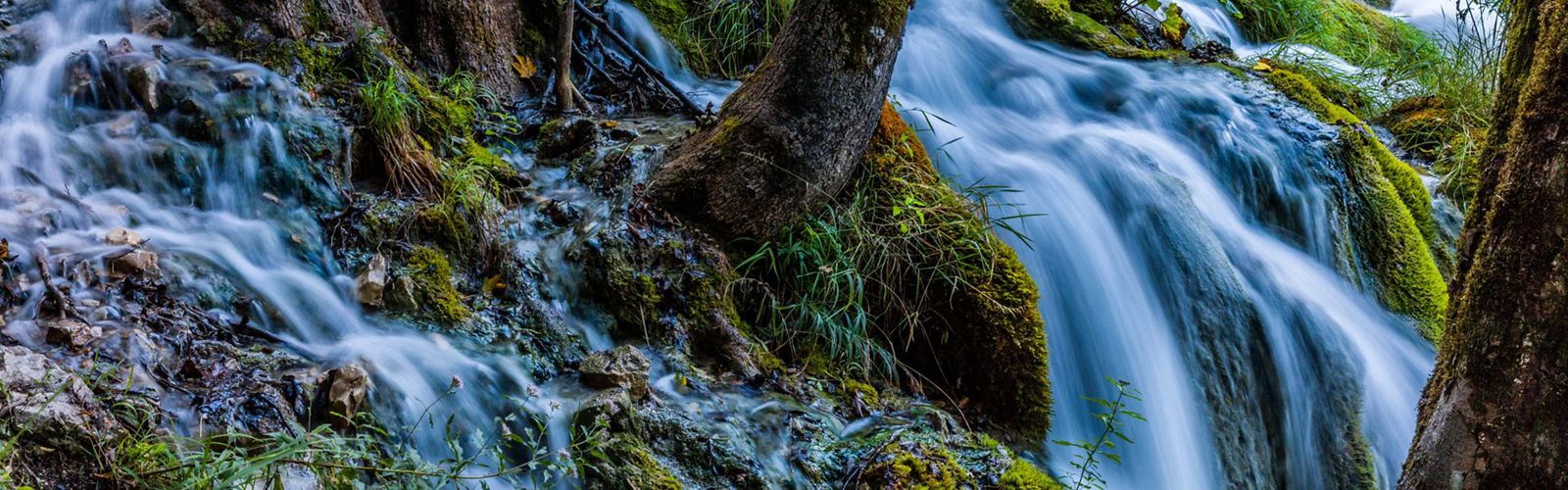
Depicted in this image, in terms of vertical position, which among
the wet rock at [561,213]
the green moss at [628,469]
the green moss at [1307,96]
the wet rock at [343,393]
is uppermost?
the green moss at [1307,96]

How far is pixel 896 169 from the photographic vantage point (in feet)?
12.9

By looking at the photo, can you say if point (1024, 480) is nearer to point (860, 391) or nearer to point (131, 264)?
point (860, 391)

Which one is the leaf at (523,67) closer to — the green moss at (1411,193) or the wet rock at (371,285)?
the wet rock at (371,285)

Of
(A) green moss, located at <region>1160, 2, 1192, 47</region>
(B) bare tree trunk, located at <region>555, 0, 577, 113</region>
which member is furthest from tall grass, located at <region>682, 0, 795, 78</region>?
(A) green moss, located at <region>1160, 2, 1192, 47</region>

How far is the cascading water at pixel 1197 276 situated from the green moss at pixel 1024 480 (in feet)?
1.71

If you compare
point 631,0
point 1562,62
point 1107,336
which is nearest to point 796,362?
point 1107,336

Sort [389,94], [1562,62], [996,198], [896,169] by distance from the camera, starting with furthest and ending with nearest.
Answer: [996,198] → [896,169] → [389,94] → [1562,62]

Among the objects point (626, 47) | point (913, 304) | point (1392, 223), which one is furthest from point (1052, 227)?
point (626, 47)

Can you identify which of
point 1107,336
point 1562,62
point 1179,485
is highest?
point 1562,62

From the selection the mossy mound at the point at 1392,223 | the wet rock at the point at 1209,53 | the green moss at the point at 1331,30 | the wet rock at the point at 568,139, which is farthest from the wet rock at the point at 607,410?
the green moss at the point at 1331,30

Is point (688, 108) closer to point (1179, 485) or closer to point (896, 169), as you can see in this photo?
point (896, 169)

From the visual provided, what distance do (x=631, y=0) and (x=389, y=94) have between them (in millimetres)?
2165

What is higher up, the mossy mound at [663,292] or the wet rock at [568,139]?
the wet rock at [568,139]

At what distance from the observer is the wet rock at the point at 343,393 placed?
240cm
